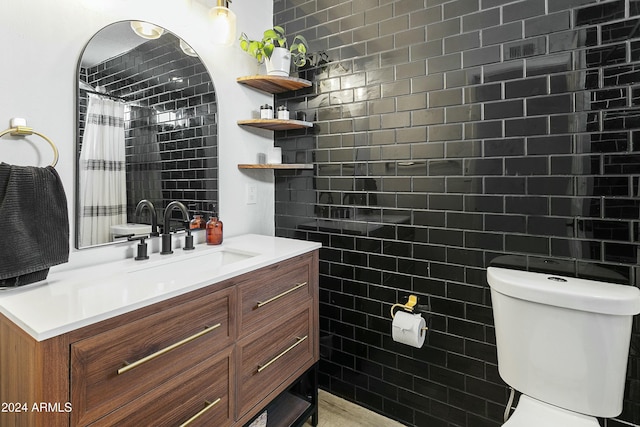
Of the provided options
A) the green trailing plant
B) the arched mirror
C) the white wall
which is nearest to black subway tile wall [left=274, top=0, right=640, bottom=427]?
the green trailing plant

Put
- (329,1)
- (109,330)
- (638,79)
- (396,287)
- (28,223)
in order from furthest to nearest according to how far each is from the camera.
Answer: (329,1)
(396,287)
(638,79)
(28,223)
(109,330)

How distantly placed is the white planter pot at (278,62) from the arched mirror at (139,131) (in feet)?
1.23

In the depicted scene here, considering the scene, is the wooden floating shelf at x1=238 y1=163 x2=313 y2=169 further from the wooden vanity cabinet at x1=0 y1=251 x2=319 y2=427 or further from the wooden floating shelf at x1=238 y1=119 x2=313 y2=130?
the wooden vanity cabinet at x1=0 y1=251 x2=319 y2=427

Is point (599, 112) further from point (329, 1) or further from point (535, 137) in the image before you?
point (329, 1)

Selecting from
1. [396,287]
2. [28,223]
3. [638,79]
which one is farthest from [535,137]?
[28,223]

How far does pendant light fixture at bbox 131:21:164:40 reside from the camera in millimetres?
1550

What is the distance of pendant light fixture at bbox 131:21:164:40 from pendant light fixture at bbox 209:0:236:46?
0.27 metres

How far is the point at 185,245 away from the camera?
1721mm

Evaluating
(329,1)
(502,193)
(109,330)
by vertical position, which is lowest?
(109,330)

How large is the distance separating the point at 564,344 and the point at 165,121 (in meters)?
2.06

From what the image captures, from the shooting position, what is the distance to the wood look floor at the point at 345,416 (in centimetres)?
185

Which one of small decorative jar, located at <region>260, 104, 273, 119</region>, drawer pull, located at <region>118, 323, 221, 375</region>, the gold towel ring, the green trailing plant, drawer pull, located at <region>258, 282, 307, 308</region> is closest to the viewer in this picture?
drawer pull, located at <region>118, 323, 221, 375</region>

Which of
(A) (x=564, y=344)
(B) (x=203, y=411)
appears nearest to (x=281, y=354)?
(B) (x=203, y=411)

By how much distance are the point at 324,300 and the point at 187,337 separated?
1117 mm
